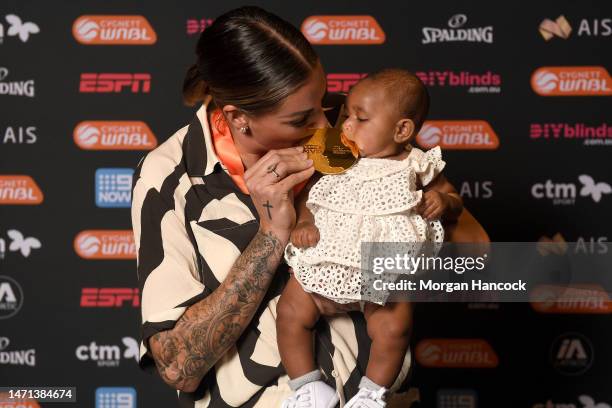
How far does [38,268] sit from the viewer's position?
3018 millimetres

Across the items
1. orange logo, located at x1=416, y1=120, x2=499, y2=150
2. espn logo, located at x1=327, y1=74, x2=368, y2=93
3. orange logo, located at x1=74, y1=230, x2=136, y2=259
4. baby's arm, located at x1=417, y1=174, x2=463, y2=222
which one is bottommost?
orange logo, located at x1=74, y1=230, x2=136, y2=259

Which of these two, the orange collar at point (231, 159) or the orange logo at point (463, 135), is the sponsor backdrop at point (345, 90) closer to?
the orange logo at point (463, 135)

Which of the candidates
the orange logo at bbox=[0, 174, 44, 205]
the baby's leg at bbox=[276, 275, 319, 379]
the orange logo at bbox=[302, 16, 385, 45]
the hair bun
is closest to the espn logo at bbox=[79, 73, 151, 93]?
the orange logo at bbox=[0, 174, 44, 205]

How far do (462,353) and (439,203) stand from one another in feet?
5.21

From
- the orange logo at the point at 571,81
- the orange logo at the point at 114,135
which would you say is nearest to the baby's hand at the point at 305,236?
the orange logo at the point at 114,135

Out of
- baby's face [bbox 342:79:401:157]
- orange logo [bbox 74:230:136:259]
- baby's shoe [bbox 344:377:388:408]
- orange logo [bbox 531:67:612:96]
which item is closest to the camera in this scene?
baby's shoe [bbox 344:377:388:408]

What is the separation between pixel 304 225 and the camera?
1.58 meters

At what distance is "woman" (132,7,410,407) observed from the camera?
5.05 ft

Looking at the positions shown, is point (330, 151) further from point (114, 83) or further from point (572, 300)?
point (572, 300)

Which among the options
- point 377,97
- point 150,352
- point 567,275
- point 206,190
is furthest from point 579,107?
point 150,352

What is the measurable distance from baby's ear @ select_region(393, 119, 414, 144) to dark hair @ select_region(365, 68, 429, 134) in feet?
0.05

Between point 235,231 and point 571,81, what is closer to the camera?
point 235,231

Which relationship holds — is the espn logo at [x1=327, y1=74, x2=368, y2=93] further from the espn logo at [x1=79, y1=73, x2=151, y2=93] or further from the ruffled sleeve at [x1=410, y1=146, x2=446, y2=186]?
the ruffled sleeve at [x1=410, y1=146, x2=446, y2=186]

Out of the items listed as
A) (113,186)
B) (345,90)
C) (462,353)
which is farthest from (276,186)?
(462,353)
